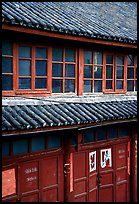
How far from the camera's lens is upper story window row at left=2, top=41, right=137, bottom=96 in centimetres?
969

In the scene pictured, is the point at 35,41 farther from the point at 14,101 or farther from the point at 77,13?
the point at 77,13

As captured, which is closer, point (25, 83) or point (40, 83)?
point (25, 83)

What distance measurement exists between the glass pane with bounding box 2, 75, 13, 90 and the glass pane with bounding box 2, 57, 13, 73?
0.16m

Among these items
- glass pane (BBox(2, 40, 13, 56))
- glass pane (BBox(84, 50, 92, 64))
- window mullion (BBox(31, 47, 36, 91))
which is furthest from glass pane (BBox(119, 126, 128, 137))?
glass pane (BBox(2, 40, 13, 56))

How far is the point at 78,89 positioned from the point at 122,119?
1621 mm

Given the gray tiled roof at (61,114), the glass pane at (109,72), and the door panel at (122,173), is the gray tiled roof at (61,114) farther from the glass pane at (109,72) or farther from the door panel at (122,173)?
the door panel at (122,173)

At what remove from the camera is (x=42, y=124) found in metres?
8.81

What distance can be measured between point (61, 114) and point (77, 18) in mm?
3567

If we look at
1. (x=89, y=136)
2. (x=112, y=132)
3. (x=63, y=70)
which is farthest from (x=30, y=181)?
(x=112, y=132)

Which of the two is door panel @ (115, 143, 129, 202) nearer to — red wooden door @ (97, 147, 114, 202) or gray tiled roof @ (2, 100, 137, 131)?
red wooden door @ (97, 147, 114, 202)

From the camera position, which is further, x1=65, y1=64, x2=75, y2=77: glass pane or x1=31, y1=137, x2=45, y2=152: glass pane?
x1=65, y1=64, x2=75, y2=77: glass pane

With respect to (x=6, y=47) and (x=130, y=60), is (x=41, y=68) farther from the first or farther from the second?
(x=130, y=60)

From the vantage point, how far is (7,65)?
9.55 meters

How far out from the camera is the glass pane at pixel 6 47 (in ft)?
31.0
